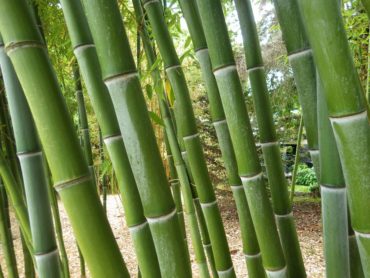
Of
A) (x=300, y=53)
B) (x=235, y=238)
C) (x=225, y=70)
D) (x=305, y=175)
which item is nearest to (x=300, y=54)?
(x=300, y=53)

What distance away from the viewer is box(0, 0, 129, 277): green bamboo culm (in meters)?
0.41

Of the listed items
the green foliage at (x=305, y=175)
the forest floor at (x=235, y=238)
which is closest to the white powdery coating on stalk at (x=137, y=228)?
the forest floor at (x=235, y=238)

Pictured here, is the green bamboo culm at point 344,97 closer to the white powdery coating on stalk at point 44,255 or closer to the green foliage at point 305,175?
the white powdery coating on stalk at point 44,255

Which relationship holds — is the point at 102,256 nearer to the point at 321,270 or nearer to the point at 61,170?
the point at 61,170

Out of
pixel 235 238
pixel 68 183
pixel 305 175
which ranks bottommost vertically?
pixel 305 175

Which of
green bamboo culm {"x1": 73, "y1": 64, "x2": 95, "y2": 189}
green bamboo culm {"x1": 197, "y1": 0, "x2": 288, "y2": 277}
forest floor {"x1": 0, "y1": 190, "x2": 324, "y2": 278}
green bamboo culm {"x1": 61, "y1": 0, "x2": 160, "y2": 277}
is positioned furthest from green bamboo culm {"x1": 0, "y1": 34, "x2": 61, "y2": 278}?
forest floor {"x1": 0, "y1": 190, "x2": 324, "y2": 278}

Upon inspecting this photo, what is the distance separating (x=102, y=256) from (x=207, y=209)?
0.42 m

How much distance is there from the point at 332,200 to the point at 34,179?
0.45 m

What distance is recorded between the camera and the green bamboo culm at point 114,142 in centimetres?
53

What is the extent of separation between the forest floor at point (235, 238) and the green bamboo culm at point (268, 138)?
5.02ft

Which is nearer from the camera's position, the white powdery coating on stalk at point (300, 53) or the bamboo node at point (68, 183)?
the bamboo node at point (68, 183)

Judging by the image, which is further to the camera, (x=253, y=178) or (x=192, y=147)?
(x=192, y=147)

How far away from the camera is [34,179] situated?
542mm

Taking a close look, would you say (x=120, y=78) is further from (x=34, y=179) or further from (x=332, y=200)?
(x=332, y=200)
